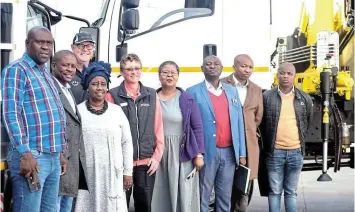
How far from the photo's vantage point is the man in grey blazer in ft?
17.5

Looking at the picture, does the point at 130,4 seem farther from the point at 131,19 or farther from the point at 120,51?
the point at 120,51

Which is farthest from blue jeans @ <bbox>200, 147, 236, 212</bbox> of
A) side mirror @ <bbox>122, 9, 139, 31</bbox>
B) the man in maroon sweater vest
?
side mirror @ <bbox>122, 9, 139, 31</bbox>

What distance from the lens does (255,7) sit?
8.12 m

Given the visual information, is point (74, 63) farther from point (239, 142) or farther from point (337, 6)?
point (337, 6)

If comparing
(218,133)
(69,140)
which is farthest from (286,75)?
(69,140)

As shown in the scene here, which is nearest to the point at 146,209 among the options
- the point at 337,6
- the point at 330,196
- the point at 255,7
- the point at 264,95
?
the point at 264,95

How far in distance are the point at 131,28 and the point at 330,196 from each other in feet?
15.8

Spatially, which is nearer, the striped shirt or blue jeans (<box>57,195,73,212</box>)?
the striped shirt

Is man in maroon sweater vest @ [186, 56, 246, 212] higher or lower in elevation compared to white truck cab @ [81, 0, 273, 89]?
lower

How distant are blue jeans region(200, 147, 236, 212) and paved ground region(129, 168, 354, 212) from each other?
106 inches

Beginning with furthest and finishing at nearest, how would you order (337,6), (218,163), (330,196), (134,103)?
(330,196) < (337,6) < (218,163) < (134,103)

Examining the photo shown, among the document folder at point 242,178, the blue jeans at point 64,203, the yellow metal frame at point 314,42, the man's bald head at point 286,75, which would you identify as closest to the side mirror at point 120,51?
the man's bald head at point 286,75

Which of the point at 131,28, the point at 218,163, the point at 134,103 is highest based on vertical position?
the point at 131,28

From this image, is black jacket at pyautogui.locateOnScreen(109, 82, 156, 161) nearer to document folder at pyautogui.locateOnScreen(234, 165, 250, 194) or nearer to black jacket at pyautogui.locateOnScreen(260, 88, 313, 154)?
document folder at pyautogui.locateOnScreen(234, 165, 250, 194)
